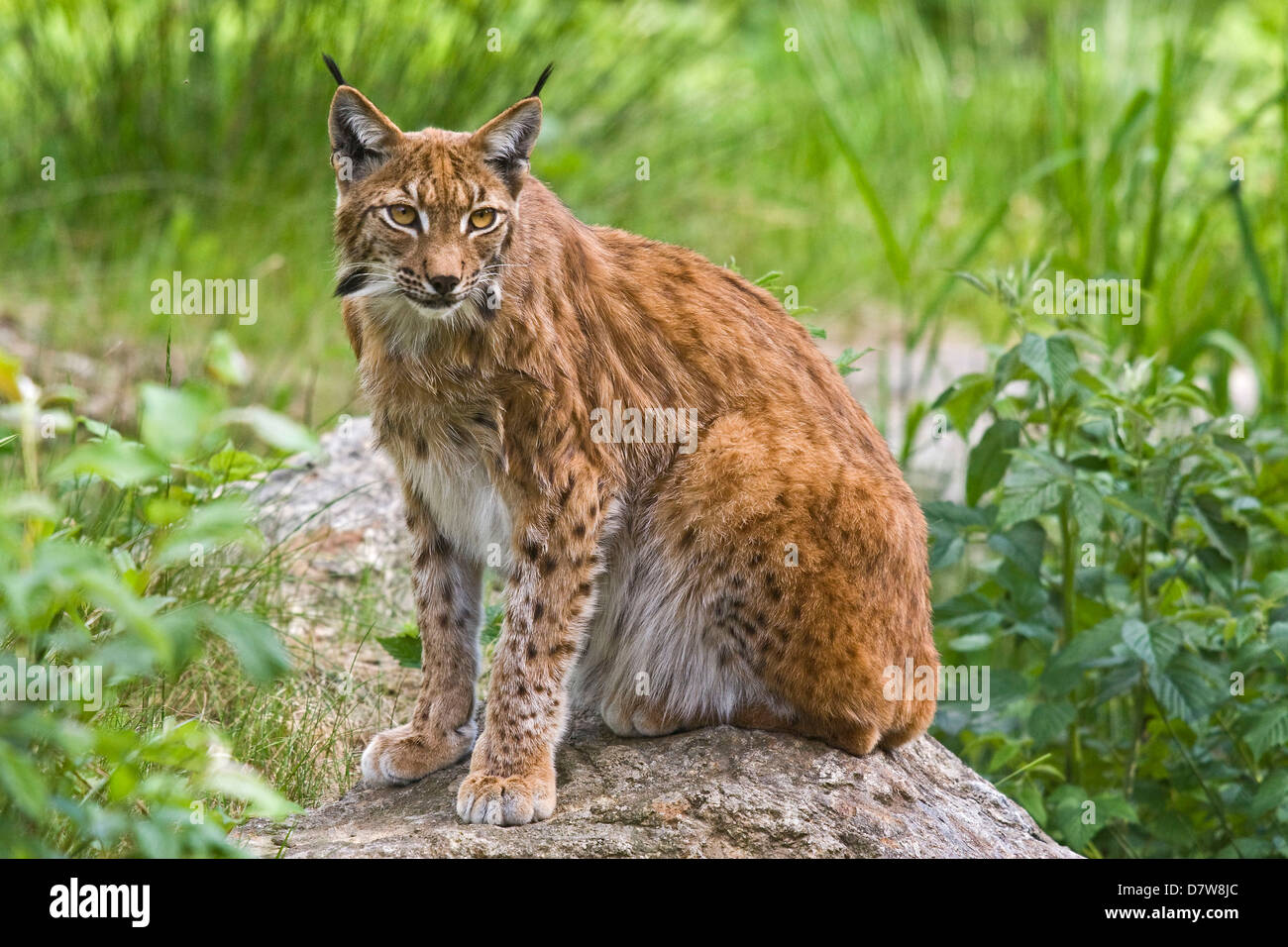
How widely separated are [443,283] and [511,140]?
49cm

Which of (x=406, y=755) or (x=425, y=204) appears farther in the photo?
(x=406, y=755)

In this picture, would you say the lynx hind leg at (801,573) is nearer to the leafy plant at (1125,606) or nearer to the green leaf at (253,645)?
the leafy plant at (1125,606)

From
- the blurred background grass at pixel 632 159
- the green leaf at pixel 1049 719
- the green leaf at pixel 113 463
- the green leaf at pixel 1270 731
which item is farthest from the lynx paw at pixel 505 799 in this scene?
the blurred background grass at pixel 632 159

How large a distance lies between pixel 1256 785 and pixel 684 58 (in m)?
6.70

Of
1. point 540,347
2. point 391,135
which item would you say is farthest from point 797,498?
point 391,135

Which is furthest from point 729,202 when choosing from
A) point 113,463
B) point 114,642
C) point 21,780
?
point 21,780

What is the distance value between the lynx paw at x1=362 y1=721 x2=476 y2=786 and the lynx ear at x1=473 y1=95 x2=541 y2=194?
5.12 feet

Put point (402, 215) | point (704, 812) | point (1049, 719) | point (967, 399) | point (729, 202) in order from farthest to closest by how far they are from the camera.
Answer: point (729, 202)
point (967, 399)
point (1049, 719)
point (402, 215)
point (704, 812)

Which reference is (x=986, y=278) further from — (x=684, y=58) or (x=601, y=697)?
(x=684, y=58)

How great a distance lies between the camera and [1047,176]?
33.2 ft

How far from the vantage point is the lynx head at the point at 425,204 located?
11.7 ft

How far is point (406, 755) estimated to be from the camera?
12.7 feet

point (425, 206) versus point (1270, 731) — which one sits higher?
point (425, 206)

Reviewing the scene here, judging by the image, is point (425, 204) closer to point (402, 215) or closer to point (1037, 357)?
point (402, 215)
